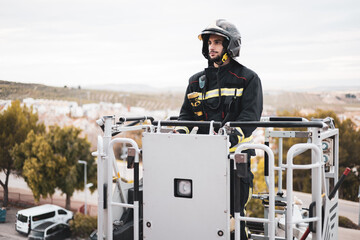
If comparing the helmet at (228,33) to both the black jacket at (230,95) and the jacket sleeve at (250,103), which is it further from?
the jacket sleeve at (250,103)

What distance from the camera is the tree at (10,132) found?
27359mm

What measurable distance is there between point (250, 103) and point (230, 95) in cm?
21

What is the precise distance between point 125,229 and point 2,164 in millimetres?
27498

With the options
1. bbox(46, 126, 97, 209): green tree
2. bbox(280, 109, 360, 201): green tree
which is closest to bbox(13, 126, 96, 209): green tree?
bbox(46, 126, 97, 209): green tree

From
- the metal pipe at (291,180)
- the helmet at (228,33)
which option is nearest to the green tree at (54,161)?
the helmet at (228,33)

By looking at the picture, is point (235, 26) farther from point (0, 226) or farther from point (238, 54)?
point (0, 226)

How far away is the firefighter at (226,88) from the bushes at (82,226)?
27248 mm

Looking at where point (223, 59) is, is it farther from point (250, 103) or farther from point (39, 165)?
point (39, 165)

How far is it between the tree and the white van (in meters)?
2.56

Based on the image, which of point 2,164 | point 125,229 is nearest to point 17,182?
point 2,164

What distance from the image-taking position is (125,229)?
12.4ft

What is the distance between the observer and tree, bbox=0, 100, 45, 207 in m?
27.4

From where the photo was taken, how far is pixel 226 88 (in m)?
3.83

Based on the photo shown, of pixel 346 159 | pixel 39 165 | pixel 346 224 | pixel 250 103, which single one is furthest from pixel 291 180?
pixel 346 159
